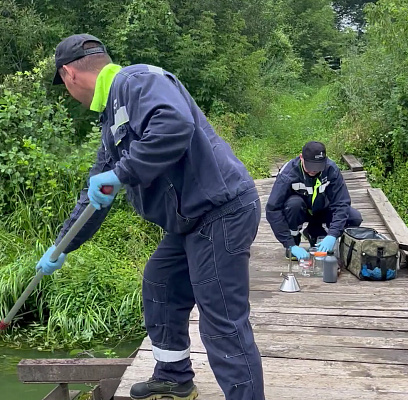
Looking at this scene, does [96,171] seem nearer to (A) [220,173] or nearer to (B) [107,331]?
(A) [220,173]

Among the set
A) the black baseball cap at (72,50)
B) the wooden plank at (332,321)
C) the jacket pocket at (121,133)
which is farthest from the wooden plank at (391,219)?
the black baseball cap at (72,50)

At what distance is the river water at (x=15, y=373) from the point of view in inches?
175

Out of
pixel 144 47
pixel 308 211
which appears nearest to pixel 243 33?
pixel 144 47

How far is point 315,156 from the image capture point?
4.39 meters

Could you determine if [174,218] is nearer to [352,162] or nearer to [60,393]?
[60,393]

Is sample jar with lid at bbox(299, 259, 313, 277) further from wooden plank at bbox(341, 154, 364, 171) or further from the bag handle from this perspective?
wooden plank at bbox(341, 154, 364, 171)

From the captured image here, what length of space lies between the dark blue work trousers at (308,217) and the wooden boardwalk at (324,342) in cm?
43

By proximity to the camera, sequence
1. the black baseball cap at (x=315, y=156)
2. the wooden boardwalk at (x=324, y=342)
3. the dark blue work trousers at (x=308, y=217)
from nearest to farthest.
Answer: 1. the wooden boardwalk at (x=324, y=342)
2. the black baseball cap at (x=315, y=156)
3. the dark blue work trousers at (x=308, y=217)

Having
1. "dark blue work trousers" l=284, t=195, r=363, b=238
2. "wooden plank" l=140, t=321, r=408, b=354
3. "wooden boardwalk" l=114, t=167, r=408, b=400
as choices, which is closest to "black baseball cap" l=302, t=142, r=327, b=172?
"dark blue work trousers" l=284, t=195, r=363, b=238

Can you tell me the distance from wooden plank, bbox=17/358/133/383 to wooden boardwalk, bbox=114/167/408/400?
0.25 metres

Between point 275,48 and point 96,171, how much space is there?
1800cm

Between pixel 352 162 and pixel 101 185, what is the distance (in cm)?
723

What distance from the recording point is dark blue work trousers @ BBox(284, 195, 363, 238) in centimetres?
479

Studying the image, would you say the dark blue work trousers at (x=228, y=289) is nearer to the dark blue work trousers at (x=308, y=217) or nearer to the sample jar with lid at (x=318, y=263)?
the sample jar with lid at (x=318, y=263)
